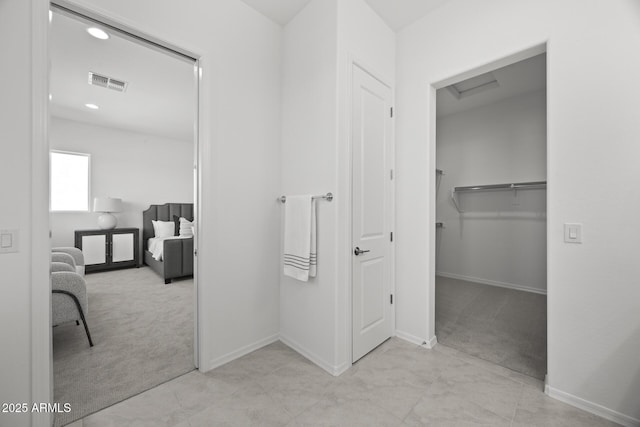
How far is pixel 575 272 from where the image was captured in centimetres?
156

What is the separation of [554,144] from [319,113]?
60.4 inches

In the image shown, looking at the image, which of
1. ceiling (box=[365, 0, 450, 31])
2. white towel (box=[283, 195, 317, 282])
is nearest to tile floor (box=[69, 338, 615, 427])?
white towel (box=[283, 195, 317, 282])

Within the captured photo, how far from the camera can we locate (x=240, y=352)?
2.10 metres

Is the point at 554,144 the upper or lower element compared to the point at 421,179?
upper

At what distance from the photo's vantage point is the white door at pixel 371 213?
2.04m

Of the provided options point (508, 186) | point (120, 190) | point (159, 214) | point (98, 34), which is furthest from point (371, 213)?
point (120, 190)

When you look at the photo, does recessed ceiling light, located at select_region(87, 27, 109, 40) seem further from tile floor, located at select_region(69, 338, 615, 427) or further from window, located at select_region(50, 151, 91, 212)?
window, located at select_region(50, 151, 91, 212)

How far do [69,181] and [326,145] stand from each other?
547 cm

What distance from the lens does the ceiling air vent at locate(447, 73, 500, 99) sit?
3301mm

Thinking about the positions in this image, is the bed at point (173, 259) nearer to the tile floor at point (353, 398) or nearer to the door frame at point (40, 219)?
the tile floor at point (353, 398)

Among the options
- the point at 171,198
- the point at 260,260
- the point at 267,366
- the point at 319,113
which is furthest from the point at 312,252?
the point at 171,198

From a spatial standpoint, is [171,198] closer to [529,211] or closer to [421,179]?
[421,179]

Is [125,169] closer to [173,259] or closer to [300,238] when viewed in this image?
[173,259]

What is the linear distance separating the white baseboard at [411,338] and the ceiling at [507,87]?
120 inches
